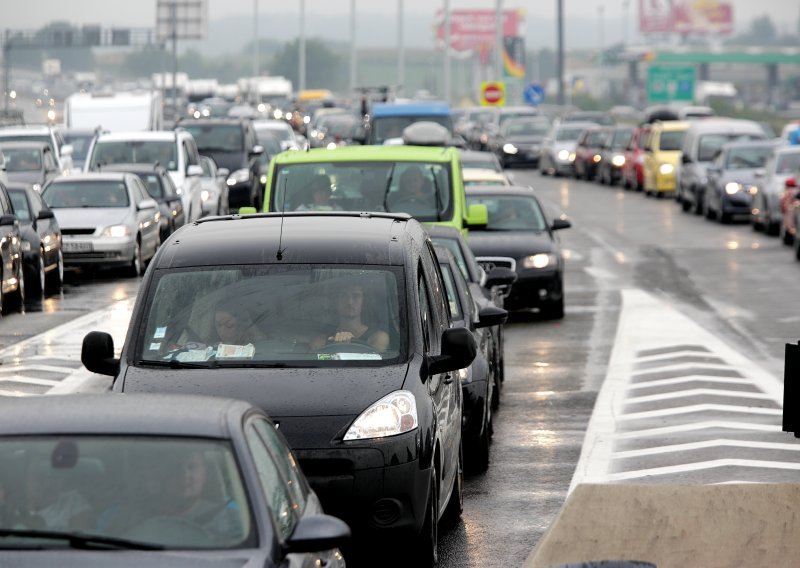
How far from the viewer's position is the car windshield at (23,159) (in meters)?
34.2

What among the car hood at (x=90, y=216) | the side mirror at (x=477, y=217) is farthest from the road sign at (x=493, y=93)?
the side mirror at (x=477, y=217)

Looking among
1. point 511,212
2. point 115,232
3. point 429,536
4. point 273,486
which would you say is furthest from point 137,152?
point 273,486

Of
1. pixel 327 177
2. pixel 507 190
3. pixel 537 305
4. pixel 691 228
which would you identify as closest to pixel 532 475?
pixel 327 177

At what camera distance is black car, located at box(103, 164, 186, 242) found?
3043 cm

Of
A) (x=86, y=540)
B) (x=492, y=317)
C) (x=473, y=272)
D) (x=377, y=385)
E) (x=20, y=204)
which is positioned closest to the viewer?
(x=86, y=540)

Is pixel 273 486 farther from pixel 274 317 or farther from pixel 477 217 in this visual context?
pixel 477 217

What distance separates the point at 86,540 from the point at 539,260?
645 inches

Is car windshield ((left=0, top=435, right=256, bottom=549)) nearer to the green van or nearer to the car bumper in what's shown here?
the car bumper

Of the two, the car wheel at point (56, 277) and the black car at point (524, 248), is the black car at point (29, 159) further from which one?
the black car at point (524, 248)

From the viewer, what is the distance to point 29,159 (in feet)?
113

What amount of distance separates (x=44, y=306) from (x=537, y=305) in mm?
5891

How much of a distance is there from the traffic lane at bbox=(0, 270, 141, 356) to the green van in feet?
12.4

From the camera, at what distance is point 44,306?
23484 millimetres

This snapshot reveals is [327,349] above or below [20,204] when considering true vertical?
above
